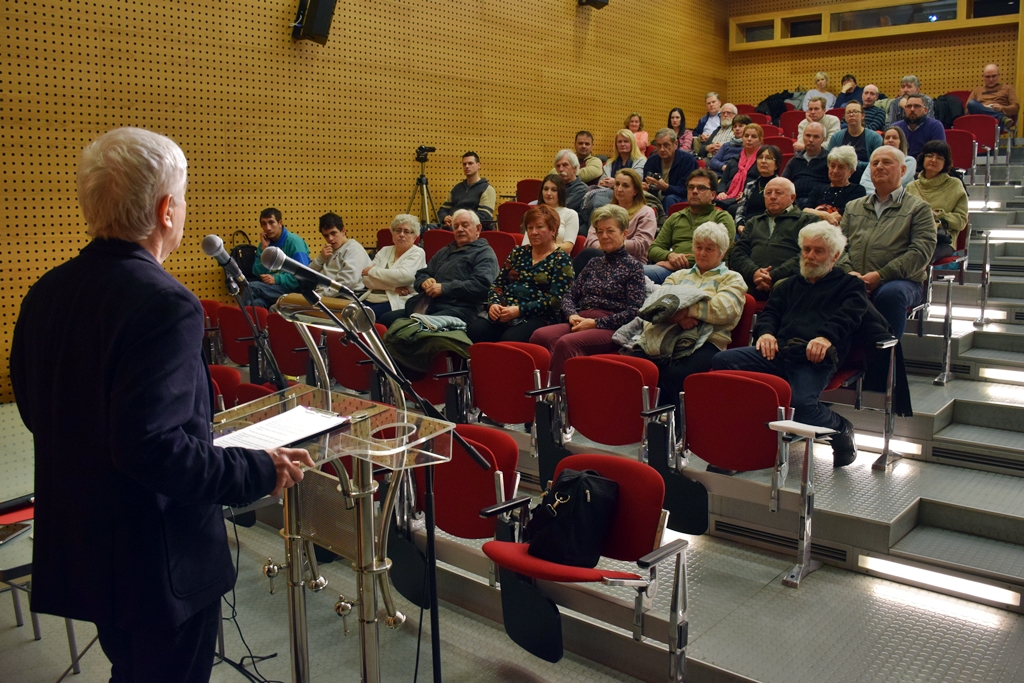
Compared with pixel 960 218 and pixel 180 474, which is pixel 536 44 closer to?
pixel 960 218

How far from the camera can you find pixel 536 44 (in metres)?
8.73

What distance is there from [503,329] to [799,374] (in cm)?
167

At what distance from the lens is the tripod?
300 inches

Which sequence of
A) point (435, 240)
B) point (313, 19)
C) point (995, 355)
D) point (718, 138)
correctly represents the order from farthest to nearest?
point (718, 138) → point (313, 19) → point (435, 240) → point (995, 355)

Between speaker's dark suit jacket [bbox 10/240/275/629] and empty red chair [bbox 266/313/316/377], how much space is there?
344cm

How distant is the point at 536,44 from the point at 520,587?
24.5 ft

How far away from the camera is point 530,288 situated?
443 cm

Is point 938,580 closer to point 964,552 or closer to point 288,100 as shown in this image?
point 964,552

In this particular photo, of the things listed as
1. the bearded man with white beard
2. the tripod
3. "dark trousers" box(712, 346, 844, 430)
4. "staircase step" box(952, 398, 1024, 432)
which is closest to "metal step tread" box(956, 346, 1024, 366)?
"staircase step" box(952, 398, 1024, 432)

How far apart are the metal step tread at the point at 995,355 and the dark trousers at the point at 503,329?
7.16 ft

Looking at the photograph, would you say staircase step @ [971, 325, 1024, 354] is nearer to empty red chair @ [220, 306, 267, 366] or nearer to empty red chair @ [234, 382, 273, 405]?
empty red chair @ [234, 382, 273, 405]

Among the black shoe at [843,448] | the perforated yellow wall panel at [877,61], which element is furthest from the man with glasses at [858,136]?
the perforated yellow wall panel at [877,61]

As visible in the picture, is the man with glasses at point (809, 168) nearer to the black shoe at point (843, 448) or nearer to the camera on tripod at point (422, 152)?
the black shoe at point (843, 448)

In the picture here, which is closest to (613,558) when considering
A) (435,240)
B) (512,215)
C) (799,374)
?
(799,374)
